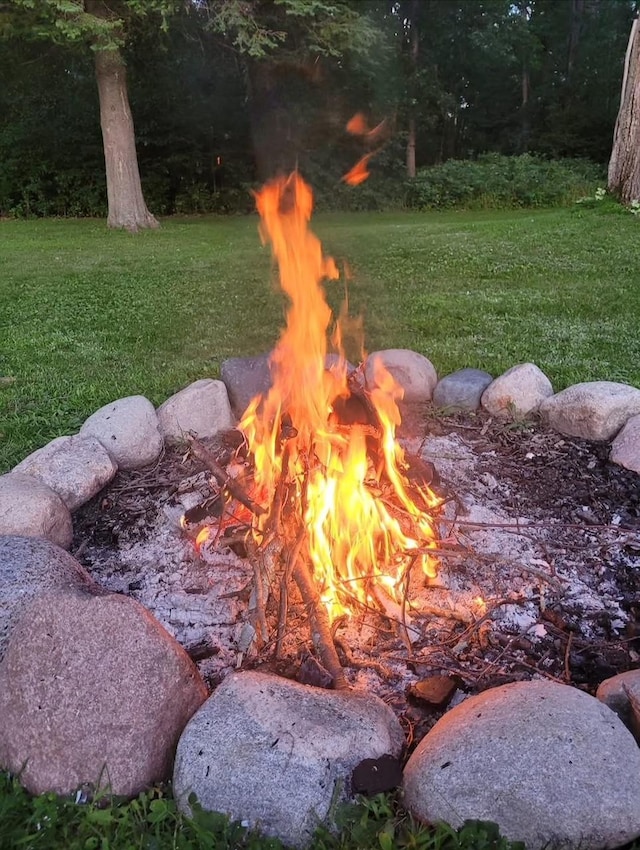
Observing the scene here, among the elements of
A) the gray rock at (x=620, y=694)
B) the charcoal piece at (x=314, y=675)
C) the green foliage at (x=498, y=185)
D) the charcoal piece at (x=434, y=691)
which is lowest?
the charcoal piece at (x=434, y=691)

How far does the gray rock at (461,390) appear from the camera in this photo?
169 inches

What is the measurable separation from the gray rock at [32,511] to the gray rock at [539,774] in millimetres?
1864

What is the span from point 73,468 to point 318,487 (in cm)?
128

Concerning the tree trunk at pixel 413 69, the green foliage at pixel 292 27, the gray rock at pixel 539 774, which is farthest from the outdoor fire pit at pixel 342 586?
the tree trunk at pixel 413 69

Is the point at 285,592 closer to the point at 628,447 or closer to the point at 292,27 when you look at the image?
the point at 628,447

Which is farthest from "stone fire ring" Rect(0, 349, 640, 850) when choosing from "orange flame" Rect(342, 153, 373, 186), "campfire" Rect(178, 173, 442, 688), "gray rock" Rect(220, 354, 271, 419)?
"orange flame" Rect(342, 153, 373, 186)

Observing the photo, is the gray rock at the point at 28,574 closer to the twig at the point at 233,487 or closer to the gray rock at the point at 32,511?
the gray rock at the point at 32,511

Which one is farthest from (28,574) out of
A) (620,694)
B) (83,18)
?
(83,18)

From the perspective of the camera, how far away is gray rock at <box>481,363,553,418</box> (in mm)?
4121

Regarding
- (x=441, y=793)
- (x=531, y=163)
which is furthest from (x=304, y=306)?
(x=531, y=163)

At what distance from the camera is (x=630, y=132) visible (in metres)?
11.0

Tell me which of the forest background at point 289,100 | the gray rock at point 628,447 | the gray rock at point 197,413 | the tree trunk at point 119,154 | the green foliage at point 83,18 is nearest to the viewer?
the gray rock at point 628,447

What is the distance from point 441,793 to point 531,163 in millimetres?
21471

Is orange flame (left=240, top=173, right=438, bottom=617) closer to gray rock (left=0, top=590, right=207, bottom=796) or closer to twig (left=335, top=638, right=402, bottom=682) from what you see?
twig (left=335, top=638, right=402, bottom=682)
